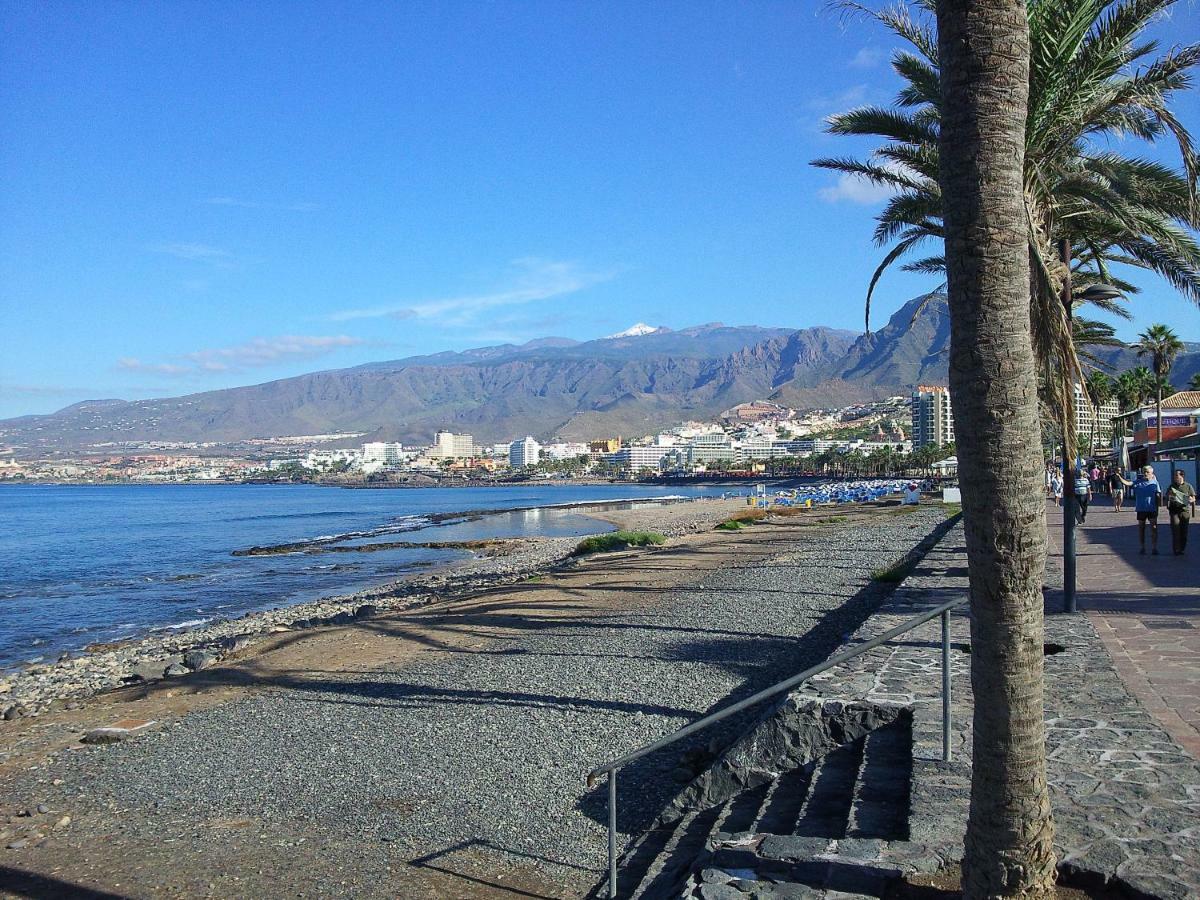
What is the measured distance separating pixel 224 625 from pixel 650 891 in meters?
17.3

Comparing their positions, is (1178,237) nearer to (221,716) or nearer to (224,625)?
(221,716)

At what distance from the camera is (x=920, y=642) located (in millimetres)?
7660

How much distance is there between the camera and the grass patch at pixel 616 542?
1273 inches

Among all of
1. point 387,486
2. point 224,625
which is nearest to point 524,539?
point 224,625

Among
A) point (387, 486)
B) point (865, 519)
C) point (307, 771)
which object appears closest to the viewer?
point (307, 771)

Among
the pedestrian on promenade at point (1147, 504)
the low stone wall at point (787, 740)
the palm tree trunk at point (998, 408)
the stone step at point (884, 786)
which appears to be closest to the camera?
the palm tree trunk at point (998, 408)

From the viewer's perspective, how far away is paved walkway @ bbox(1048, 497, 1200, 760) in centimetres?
579

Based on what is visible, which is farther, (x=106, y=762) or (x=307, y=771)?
(x=106, y=762)

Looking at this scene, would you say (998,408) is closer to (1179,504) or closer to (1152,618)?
(1152,618)

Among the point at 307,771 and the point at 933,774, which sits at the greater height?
the point at 933,774

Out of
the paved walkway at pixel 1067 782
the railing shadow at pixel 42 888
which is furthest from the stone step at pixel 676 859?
the railing shadow at pixel 42 888

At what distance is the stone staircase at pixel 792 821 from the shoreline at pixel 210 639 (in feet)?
32.0

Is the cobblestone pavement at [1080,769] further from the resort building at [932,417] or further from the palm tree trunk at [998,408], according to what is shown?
the resort building at [932,417]

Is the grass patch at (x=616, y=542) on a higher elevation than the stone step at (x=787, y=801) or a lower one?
lower
